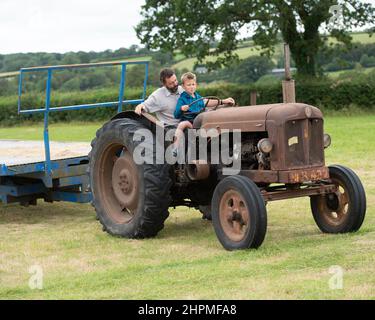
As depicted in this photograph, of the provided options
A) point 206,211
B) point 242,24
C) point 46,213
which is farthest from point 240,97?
point 206,211

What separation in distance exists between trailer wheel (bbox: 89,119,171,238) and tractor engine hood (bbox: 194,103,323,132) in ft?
1.95

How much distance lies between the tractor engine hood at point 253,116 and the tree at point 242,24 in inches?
925

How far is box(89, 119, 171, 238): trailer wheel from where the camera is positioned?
25.6 ft

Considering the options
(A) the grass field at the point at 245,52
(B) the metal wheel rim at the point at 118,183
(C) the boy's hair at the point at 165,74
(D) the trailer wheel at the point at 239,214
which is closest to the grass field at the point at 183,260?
(D) the trailer wheel at the point at 239,214

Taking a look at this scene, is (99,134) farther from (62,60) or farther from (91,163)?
(62,60)

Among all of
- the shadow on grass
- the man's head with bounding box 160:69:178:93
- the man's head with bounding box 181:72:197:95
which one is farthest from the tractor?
the shadow on grass

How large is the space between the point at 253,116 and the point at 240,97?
23407 millimetres

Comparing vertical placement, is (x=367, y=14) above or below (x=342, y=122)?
above

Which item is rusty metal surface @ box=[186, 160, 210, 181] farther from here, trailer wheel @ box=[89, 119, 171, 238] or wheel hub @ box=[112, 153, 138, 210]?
wheel hub @ box=[112, 153, 138, 210]

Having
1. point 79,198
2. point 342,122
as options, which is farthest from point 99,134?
point 342,122

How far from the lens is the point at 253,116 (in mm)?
7434
